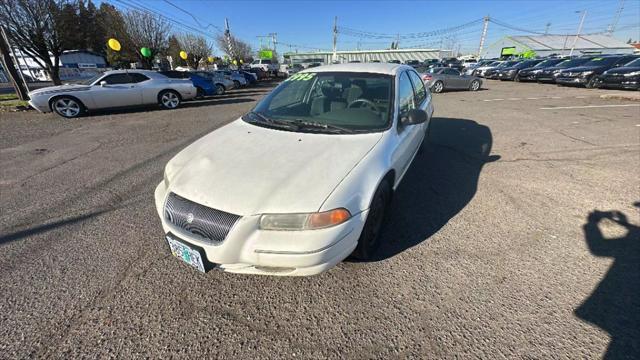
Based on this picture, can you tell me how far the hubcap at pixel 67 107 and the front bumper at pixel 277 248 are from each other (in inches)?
391

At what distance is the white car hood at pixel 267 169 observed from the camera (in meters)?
1.69

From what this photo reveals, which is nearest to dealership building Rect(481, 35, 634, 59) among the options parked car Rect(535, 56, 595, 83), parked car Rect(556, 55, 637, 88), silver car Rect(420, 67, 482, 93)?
parked car Rect(535, 56, 595, 83)

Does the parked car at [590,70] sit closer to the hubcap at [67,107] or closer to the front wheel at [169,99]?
the front wheel at [169,99]

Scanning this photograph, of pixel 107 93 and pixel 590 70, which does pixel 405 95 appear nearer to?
pixel 107 93

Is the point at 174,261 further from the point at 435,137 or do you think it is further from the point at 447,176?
the point at 435,137

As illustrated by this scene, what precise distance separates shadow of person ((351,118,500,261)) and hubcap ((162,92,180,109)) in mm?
9690

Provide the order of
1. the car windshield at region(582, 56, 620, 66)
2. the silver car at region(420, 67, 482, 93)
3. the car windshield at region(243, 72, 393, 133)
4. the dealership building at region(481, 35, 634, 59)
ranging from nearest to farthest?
the car windshield at region(243, 72, 393, 133)
the car windshield at region(582, 56, 620, 66)
the silver car at region(420, 67, 482, 93)
the dealership building at region(481, 35, 634, 59)

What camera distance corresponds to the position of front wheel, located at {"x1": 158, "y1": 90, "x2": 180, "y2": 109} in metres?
10.2

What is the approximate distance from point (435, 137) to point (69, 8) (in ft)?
70.7

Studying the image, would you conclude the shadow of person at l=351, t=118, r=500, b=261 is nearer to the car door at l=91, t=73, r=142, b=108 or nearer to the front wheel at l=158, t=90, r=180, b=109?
the front wheel at l=158, t=90, r=180, b=109

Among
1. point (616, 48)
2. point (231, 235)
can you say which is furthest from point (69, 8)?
point (616, 48)

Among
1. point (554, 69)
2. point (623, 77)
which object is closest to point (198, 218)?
point (623, 77)

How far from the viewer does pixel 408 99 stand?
3.25 metres

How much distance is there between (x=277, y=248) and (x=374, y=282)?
2.99 feet
